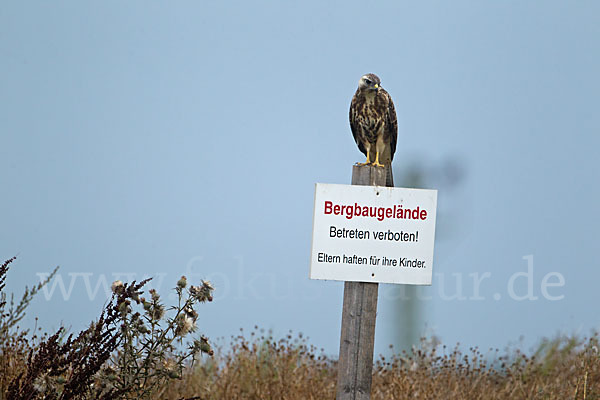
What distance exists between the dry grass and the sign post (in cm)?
139

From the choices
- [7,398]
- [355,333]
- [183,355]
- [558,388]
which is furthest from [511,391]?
[7,398]

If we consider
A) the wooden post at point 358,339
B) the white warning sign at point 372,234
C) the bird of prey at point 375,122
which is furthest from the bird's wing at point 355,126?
the white warning sign at point 372,234

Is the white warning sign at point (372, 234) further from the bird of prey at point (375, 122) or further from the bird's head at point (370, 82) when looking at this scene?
the bird's head at point (370, 82)

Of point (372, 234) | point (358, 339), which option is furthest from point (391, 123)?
point (358, 339)

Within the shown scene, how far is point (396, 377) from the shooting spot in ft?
16.8

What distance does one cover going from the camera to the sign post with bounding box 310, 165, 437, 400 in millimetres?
3617

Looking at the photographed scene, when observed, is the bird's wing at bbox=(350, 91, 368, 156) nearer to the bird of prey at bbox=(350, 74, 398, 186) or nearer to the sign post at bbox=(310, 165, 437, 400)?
the bird of prey at bbox=(350, 74, 398, 186)

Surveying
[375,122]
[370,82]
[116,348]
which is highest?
[370,82]

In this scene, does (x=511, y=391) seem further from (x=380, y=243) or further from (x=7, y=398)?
(x=7, y=398)

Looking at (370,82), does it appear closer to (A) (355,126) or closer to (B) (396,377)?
(A) (355,126)

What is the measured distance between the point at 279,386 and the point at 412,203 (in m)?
2.29

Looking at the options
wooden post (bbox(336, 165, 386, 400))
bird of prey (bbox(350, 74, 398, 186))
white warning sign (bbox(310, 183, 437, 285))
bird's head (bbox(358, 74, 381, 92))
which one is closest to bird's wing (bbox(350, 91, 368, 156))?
bird of prey (bbox(350, 74, 398, 186))

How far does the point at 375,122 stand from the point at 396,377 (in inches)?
74.2

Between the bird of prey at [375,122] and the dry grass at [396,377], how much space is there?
165cm
